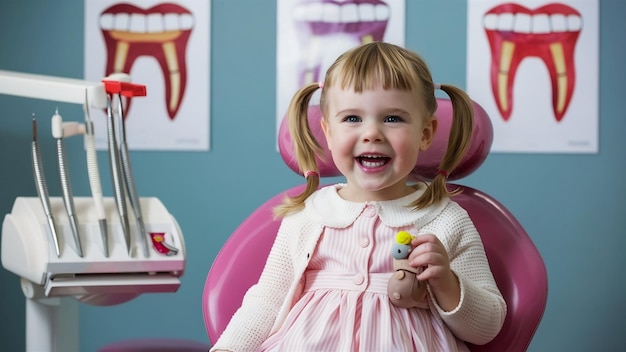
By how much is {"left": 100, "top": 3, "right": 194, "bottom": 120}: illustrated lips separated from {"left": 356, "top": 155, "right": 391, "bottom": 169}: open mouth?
1.22 meters

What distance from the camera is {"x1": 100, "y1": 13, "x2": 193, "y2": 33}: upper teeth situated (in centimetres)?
242

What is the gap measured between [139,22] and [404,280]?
1478mm

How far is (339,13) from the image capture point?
2.40 metres

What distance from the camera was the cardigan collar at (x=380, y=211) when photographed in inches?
52.4

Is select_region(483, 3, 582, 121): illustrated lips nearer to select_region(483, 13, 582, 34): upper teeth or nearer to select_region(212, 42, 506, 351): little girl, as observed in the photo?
select_region(483, 13, 582, 34): upper teeth

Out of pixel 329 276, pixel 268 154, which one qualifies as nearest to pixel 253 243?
pixel 329 276

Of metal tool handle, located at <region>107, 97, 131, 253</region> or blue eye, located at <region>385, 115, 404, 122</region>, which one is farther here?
metal tool handle, located at <region>107, 97, 131, 253</region>

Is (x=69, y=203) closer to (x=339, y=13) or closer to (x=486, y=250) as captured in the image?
(x=486, y=250)

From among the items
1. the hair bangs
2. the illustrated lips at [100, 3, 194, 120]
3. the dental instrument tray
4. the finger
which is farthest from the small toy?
the illustrated lips at [100, 3, 194, 120]

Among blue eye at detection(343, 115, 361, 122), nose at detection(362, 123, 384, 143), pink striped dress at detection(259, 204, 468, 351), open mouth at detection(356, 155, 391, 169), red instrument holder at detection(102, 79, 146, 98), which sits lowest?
pink striped dress at detection(259, 204, 468, 351)

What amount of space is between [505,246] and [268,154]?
112 cm

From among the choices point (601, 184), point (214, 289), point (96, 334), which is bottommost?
point (96, 334)

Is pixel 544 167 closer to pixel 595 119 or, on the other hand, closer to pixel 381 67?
pixel 595 119

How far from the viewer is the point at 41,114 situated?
2.44 metres
